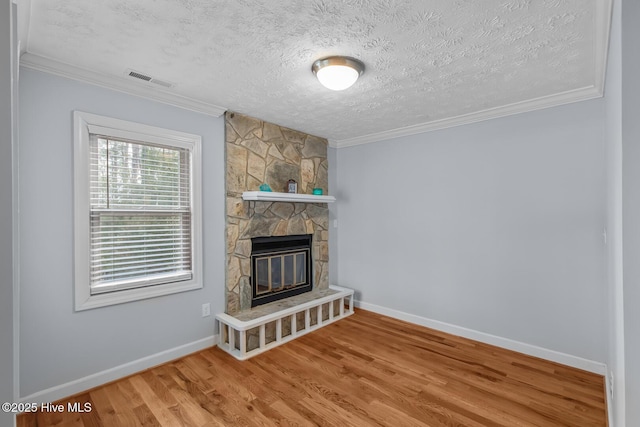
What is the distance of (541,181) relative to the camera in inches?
113

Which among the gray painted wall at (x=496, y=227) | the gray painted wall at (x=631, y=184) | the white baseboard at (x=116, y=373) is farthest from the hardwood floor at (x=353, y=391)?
the gray painted wall at (x=631, y=184)

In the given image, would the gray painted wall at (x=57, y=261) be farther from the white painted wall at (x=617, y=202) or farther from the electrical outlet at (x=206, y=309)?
the white painted wall at (x=617, y=202)

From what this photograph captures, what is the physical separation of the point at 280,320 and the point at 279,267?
2.35ft

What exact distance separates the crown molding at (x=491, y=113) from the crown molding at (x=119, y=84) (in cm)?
196

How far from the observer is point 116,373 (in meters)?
2.50

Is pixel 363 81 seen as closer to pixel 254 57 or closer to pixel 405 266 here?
pixel 254 57

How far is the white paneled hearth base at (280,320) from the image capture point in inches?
118

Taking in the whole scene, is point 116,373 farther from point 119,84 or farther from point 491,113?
point 491,113

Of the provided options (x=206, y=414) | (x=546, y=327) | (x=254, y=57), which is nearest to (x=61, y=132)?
(x=254, y=57)

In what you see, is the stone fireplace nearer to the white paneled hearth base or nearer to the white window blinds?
the white paneled hearth base

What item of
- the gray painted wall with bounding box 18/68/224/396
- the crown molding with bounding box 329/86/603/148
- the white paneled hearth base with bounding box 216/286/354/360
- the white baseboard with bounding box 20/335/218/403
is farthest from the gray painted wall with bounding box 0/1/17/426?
the crown molding with bounding box 329/86/603/148

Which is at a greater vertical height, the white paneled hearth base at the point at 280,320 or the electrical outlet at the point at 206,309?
the electrical outlet at the point at 206,309

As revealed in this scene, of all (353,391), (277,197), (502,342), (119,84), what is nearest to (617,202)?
(353,391)

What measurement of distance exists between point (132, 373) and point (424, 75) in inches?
132
